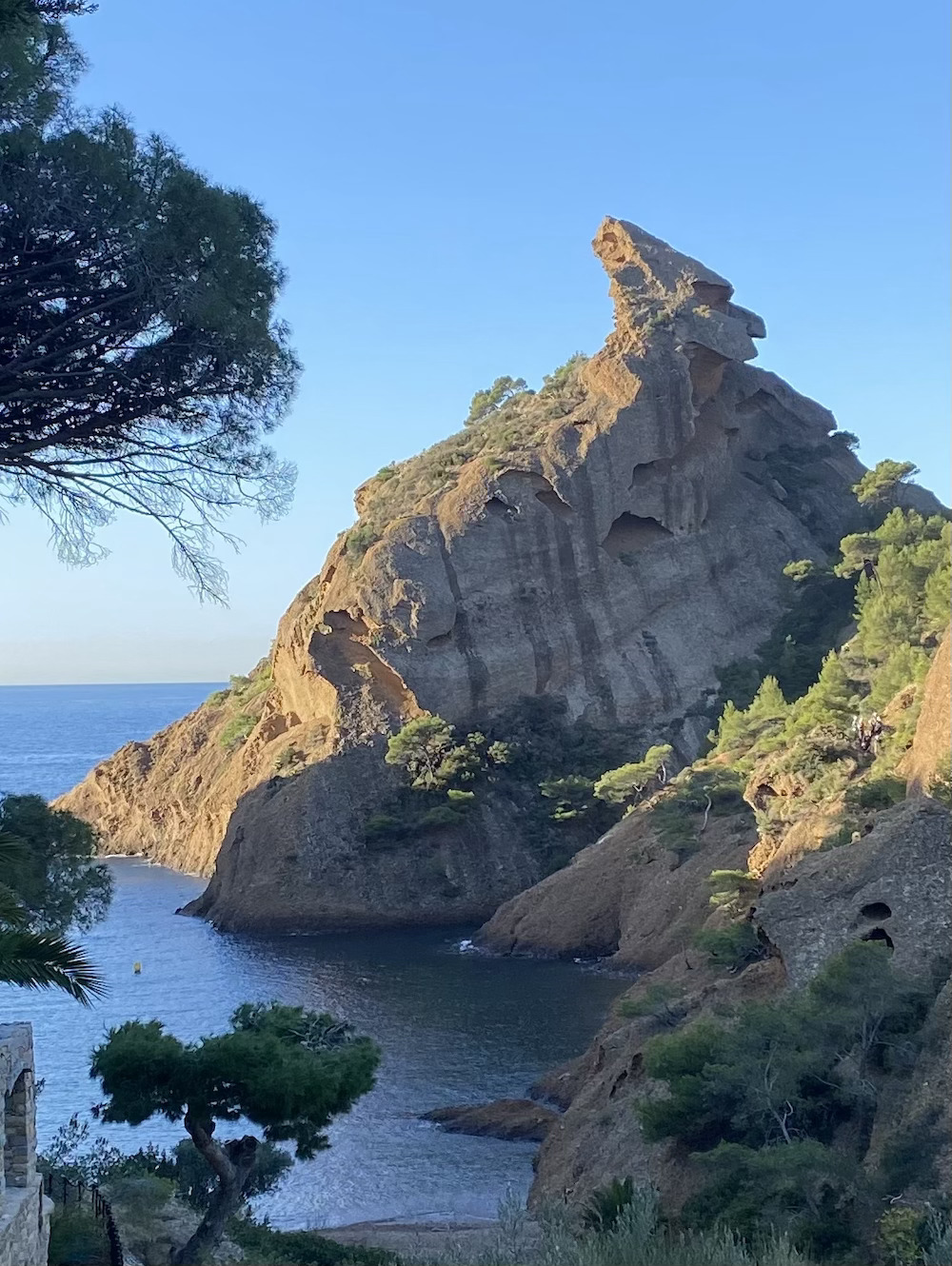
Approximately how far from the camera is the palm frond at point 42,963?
8508 millimetres

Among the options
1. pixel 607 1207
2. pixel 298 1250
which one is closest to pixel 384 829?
pixel 298 1250

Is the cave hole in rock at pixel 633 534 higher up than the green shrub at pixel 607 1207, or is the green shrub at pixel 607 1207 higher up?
the cave hole in rock at pixel 633 534

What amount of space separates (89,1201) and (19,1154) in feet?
13.9

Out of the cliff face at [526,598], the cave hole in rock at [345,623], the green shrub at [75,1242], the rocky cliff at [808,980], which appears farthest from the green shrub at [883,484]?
the green shrub at [75,1242]

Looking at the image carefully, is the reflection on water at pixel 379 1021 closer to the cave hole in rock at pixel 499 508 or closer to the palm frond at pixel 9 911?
the palm frond at pixel 9 911

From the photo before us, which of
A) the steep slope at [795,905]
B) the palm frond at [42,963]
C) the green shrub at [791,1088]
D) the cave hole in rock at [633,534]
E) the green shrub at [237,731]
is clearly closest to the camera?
the palm frond at [42,963]

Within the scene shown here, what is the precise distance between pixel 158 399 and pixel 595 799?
35.2 metres

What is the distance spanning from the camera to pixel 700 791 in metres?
36.9

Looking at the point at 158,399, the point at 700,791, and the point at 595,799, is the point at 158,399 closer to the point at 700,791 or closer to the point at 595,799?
the point at 700,791

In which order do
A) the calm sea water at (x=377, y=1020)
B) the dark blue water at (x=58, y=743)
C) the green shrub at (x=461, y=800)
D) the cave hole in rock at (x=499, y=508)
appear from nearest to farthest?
the calm sea water at (x=377, y=1020), the green shrub at (x=461, y=800), the cave hole in rock at (x=499, y=508), the dark blue water at (x=58, y=743)

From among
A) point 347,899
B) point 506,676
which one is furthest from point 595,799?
point 347,899

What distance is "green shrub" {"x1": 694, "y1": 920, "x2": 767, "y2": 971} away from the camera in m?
21.7

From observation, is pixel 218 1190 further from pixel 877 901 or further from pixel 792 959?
pixel 877 901

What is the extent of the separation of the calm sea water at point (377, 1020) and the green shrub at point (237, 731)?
8.43m
